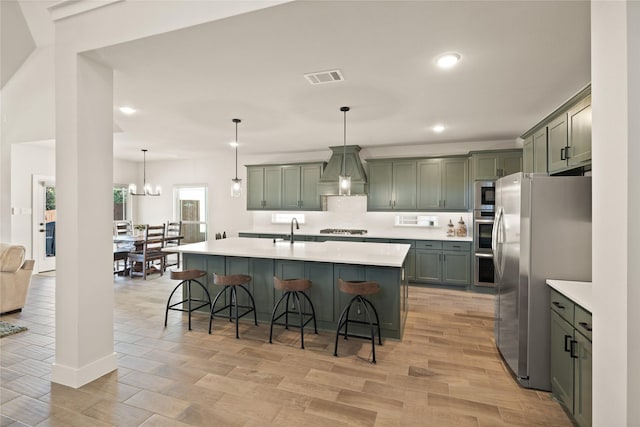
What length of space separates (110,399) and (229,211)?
559 centimetres

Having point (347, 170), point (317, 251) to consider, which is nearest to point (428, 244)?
point (347, 170)

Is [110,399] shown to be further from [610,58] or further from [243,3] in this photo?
[610,58]

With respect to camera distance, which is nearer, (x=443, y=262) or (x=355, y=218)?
(x=443, y=262)

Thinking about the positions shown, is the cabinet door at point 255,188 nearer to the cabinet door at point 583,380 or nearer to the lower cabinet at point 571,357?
the lower cabinet at point 571,357

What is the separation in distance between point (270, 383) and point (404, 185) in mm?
4326

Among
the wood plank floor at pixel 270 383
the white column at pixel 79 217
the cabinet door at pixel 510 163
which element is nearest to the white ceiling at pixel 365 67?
the white column at pixel 79 217

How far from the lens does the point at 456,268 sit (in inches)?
211

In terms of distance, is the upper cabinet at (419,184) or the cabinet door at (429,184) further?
the cabinet door at (429,184)

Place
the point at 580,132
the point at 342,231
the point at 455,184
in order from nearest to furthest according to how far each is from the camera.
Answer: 1. the point at 580,132
2. the point at 455,184
3. the point at 342,231

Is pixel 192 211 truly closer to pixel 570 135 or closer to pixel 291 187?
pixel 291 187

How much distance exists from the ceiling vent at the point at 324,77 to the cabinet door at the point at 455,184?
3.37 metres

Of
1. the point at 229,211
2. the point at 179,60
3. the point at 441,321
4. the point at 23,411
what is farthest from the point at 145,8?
the point at 229,211

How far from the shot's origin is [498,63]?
2633 mm

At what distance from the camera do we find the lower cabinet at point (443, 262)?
5.30 m
